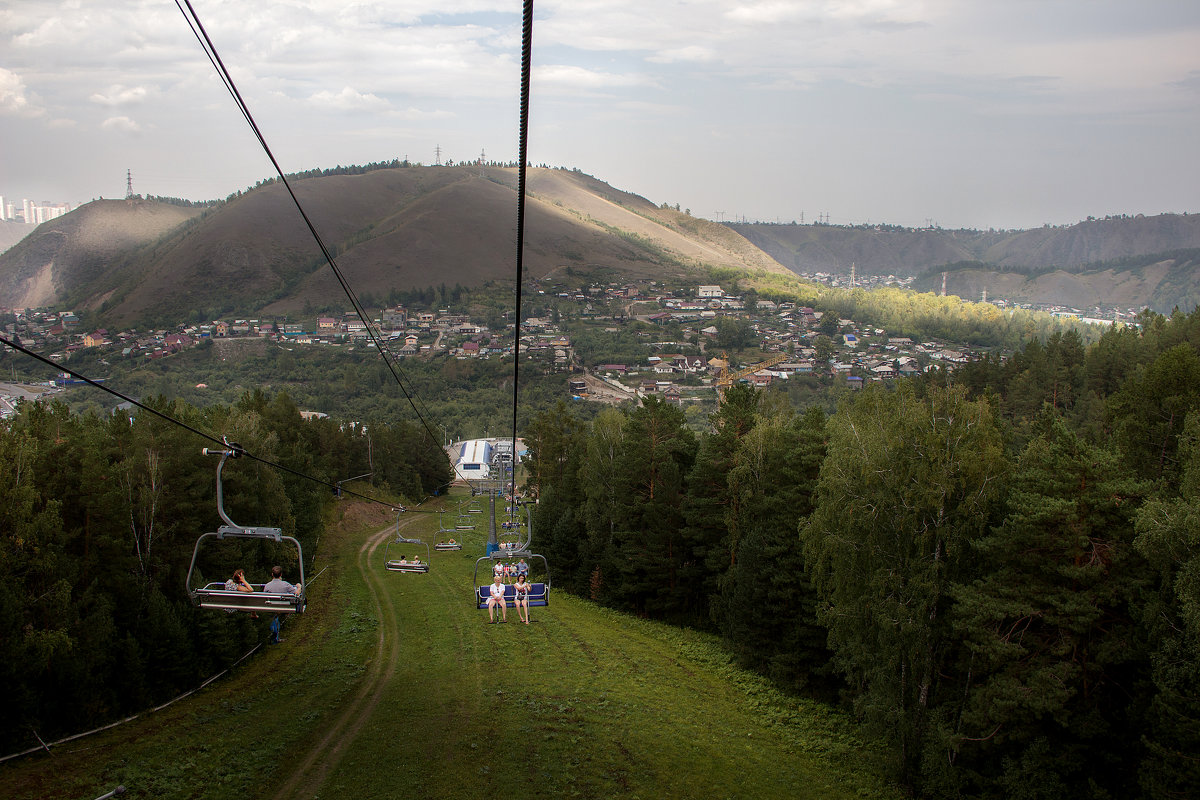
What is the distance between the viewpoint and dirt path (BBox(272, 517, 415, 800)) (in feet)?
58.7

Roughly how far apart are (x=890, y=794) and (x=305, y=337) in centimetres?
15161

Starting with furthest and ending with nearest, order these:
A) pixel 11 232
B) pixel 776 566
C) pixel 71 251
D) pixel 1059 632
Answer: pixel 71 251, pixel 11 232, pixel 776 566, pixel 1059 632

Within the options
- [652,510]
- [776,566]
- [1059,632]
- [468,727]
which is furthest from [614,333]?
[1059,632]

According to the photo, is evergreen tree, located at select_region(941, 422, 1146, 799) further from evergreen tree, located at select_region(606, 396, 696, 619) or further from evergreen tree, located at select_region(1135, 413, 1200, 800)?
evergreen tree, located at select_region(606, 396, 696, 619)

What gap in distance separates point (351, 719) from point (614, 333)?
148 m

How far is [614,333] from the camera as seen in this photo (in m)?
168

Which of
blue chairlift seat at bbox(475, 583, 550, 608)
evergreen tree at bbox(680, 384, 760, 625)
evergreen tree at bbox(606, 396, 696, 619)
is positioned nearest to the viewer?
blue chairlift seat at bbox(475, 583, 550, 608)

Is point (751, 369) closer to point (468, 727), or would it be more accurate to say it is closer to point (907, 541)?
point (907, 541)

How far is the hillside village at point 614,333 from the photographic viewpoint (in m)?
124

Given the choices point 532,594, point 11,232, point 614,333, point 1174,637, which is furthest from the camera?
point 614,333

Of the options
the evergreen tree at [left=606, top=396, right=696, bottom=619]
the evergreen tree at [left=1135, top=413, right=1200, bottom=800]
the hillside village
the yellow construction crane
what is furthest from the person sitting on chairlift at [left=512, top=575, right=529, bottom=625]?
the yellow construction crane

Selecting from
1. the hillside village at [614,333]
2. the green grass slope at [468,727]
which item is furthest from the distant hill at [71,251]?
the green grass slope at [468,727]

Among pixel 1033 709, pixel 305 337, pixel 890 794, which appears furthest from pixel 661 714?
pixel 305 337

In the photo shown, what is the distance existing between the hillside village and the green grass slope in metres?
76.4
